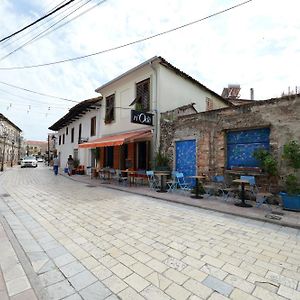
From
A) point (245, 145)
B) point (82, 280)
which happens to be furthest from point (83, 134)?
point (82, 280)

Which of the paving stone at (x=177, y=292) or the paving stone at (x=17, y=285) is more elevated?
the paving stone at (x=177, y=292)

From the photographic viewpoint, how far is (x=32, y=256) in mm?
3395

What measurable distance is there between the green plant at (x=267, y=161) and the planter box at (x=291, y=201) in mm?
787

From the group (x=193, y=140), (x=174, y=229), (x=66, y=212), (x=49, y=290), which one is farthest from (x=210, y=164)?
(x=49, y=290)

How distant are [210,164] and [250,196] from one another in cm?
193

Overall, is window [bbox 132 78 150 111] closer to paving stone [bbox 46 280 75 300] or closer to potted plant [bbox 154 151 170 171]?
potted plant [bbox 154 151 170 171]

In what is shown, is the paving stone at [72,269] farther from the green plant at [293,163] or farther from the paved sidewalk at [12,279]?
the green plant at [293,163]

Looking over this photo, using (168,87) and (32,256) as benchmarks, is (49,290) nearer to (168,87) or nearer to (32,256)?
(32,256)

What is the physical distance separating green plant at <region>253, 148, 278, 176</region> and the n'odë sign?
5254 millimetres

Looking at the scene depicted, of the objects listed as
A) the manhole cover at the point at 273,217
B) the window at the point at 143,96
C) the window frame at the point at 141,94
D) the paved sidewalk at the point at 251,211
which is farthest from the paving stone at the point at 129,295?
the window frame at the point at 141,94

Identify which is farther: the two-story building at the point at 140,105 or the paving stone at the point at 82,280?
the two-story building at the point at 140,105

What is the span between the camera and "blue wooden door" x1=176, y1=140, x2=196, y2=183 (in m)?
9.57

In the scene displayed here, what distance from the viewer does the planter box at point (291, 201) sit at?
19.8 feet

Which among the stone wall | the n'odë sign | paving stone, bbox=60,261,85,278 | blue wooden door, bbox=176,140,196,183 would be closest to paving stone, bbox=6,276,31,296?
paving stone, bbox=60,261,85,278
